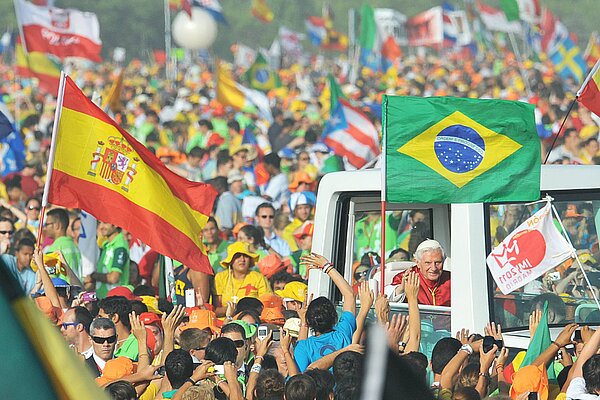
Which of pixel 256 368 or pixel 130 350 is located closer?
pixel 256 368

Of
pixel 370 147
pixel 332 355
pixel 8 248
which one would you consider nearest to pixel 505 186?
pixel 332 355

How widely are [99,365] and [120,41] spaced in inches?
2567

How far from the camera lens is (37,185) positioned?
1588 cm

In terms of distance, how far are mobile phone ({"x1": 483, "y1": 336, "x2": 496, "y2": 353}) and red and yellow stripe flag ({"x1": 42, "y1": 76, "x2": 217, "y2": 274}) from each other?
2.70m

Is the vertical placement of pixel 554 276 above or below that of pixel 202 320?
above

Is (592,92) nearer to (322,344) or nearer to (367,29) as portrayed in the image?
(322,344)

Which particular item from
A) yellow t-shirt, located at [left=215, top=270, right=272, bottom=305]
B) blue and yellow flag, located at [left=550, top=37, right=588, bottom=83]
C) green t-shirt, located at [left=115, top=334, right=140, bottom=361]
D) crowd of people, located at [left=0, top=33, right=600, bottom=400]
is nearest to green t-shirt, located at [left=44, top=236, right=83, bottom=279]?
crowd of people, located at [left=0, top=33, right=600, bottom=400]

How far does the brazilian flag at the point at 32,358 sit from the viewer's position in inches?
107

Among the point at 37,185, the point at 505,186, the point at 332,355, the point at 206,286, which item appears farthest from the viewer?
the point at 37,185

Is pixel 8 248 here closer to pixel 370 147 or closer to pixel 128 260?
pixel 128 260

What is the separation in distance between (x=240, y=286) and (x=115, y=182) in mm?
1367

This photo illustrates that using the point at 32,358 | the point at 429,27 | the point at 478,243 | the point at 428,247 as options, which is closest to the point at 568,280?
the point at 478,243

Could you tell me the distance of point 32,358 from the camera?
2734mm

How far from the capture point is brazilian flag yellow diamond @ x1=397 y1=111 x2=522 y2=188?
6930mm
